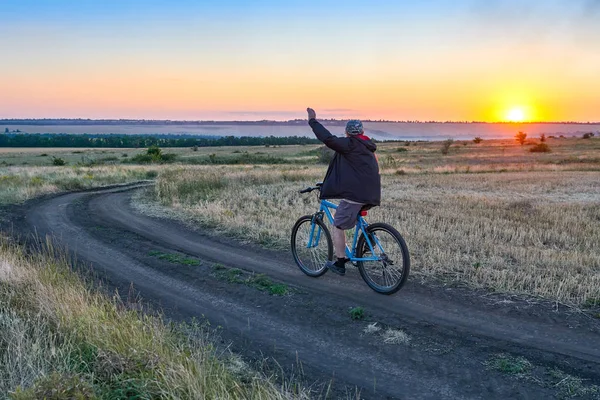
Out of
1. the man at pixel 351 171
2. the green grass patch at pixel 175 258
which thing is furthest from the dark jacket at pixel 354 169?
the green grass patch at pixel 175 258

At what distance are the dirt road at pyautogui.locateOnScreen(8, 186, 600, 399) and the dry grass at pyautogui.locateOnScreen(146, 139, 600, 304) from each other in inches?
38.5

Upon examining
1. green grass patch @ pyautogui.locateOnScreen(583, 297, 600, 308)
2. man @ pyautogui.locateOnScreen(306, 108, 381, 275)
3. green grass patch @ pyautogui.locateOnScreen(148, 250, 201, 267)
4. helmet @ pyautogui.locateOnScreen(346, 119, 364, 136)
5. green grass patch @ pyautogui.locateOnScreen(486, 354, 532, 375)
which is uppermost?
helmet @ pyautogui.locateOnScreen(346, 119, 364, 136)

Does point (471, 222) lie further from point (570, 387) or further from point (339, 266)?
point (570, 387)

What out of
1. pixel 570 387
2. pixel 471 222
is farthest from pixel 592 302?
pixel 471 222

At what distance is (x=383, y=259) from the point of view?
24.2 ft

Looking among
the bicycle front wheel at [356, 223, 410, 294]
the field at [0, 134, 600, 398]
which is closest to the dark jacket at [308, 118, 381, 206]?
the bicycle front wheel at [356, 223, 410, 294]

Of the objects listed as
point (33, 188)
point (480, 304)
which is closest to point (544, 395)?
point (480, 304)

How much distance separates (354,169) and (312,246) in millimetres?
1905

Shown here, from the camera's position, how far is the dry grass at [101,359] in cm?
404

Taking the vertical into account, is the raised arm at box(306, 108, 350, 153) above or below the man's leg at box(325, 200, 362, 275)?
above

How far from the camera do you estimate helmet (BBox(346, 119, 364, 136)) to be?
7.41 m

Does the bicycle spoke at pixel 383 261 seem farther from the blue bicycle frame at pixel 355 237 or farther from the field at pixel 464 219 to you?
the field at pixel 464 219

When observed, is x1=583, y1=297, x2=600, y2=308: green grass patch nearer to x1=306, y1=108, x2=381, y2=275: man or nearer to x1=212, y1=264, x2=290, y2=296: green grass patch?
x1=306, y1=108, x2=381, y2=275: man

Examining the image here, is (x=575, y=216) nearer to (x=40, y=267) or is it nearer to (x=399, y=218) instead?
(x=399, y=218)
